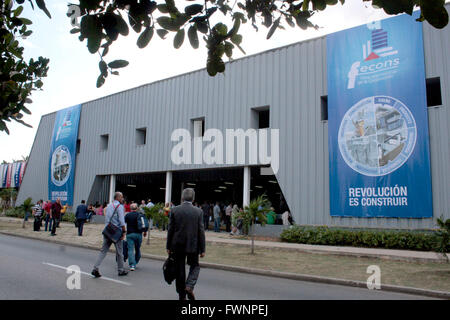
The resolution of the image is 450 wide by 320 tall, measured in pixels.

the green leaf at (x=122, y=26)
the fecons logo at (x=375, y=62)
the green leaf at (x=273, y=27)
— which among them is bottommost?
the green leaf at (x=122, y=26)

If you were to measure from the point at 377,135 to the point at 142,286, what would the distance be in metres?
12.2

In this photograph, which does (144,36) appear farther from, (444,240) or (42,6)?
(444,240)

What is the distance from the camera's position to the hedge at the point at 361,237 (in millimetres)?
14023

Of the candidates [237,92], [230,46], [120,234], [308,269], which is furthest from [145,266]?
[237,92]

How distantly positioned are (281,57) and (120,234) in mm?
14444

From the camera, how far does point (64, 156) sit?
32781 mm

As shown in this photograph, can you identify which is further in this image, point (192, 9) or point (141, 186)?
point (141, 186)

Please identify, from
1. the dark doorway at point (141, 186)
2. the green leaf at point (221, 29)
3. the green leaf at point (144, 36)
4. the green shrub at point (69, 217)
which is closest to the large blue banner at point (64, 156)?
the green shrub at point (69, 217)

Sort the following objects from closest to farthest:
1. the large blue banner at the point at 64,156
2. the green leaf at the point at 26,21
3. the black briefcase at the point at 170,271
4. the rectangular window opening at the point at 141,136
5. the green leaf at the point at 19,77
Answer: the green leaf at the point at 19,77 < the green leaf at the point at 26,21 < the black briefcase at the point at 170,271 < the rectangular window opening at the point at 141,136 < the large blue banner at the point at 64,156

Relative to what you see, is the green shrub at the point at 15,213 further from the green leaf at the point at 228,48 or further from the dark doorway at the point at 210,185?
the green leaf at the point at 228,48

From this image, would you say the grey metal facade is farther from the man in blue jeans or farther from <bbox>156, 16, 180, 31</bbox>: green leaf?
<bbox>156, 16, 180, 31</bbox>: green leaf

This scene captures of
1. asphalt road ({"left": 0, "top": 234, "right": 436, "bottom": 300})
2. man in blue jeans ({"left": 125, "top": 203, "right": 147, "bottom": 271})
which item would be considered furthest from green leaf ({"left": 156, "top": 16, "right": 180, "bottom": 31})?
man in blue jeans ({"left": 125, "top": 203, "right": 147, "bottom": 271})

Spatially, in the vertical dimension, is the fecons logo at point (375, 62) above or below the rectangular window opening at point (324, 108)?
above

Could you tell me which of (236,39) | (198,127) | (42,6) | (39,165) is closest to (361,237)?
(198,127)
